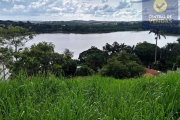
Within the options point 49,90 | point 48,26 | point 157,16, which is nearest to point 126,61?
point 157,16

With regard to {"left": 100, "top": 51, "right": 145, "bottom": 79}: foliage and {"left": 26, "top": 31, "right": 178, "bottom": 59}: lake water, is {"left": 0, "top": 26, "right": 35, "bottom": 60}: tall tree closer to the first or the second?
{"left": 100, "top": 51, "right": 145, "bottom": 79}: foliage

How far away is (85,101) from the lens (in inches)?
76.2

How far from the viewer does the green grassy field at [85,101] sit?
61.4 inches

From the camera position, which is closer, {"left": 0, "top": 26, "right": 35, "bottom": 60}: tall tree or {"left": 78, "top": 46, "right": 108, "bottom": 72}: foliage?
{"left": 0, "top": 26, "right": 35, "bottom": 60}: tall tree

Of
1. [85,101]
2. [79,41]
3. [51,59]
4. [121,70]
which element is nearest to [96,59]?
[121,70]

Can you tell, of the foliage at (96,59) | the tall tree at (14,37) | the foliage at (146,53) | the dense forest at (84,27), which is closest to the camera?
the tall tree at (14,37)

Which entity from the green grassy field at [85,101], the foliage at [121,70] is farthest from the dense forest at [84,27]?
the green grassy field at [85,101]

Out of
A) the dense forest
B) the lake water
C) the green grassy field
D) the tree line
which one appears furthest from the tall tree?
the dense forest

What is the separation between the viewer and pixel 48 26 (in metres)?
45.4

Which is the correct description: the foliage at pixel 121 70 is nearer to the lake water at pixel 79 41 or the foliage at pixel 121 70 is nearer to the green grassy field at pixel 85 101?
the green grassy field at pixel 85 101

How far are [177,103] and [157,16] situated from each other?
27279mm

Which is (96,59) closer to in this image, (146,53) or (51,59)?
(146,53)

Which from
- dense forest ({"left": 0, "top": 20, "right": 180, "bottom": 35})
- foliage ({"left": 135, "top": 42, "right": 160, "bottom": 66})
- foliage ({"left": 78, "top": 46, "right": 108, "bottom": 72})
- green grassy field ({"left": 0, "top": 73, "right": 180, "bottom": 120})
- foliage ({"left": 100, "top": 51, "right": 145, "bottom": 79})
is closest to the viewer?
green grassy field ({"left": 0, "top": 73, "right": 180, "bottom": 120})

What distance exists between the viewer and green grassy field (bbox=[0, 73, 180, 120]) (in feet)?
5.11
